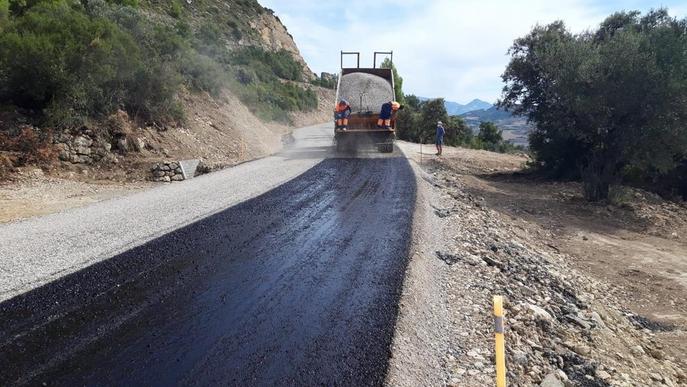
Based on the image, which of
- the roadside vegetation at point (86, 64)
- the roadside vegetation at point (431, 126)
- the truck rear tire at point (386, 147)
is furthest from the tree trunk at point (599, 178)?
the roadside vegetation at point (431, 126)

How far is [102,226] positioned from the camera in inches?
318

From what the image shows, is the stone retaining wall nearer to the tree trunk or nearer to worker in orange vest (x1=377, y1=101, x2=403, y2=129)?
worker in orange vest (x1=377, y1=101, x2=403, y2=129)

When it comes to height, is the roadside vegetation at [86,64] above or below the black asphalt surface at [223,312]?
above

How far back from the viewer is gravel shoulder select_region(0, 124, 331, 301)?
6.10 m

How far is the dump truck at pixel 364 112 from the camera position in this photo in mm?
18812

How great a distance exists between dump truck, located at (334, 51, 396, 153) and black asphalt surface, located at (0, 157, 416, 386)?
1078cm

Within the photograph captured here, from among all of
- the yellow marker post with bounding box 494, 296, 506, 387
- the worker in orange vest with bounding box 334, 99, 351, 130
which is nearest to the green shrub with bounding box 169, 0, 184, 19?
the worker in orange vest with bounding box 334, 99, 351, 130

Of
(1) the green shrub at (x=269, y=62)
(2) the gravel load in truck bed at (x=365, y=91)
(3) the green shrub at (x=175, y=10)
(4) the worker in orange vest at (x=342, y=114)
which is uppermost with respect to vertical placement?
(3) the green shrub at (x=175, y=10)

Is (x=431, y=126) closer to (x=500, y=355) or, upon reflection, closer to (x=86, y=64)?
(x=86, y=64)

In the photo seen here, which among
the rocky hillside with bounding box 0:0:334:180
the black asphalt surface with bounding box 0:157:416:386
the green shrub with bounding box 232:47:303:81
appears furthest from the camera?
the green shrub with bounding box 232:47:303:81

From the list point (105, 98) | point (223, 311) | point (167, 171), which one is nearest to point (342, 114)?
point (167, 171)

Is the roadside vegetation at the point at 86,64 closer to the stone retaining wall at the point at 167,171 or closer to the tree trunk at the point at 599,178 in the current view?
the stone retaining wall at the point at 167,171

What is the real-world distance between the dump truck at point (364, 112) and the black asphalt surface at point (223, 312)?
35.4ft

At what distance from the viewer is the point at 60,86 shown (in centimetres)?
1289
